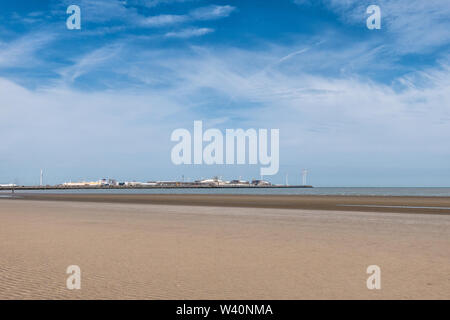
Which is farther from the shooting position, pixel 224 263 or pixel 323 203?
pixel 323 203

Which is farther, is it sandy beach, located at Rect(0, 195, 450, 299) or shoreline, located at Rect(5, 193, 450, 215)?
shoreline, located at Rect(5, 193, 450, 215)

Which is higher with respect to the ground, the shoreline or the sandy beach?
the sandy beach

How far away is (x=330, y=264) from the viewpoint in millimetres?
11547

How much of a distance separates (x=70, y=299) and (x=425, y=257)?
34.1ft

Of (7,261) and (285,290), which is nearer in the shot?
(285,290)

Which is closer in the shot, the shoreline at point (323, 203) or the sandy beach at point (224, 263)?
the sandy beach at point (224, 263)

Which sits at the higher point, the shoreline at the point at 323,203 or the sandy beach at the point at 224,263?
the sandy beach at the point at 224,263

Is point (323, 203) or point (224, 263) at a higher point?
point (224, 263)
